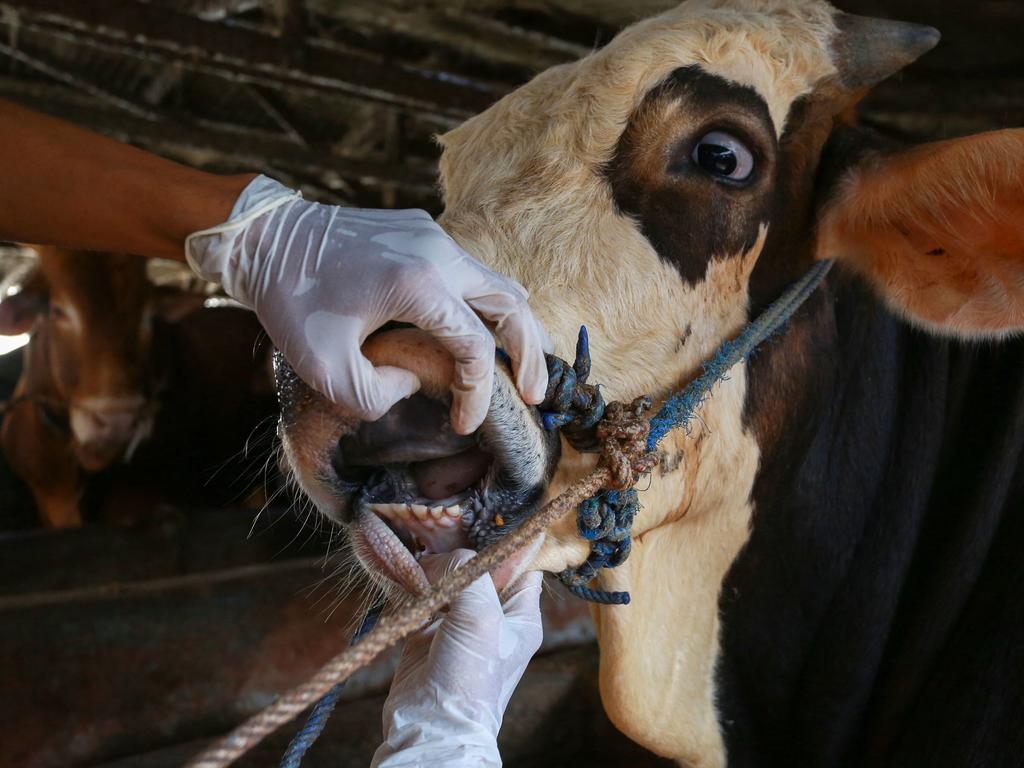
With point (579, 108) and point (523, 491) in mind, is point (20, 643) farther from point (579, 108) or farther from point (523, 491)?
point (579, 108)

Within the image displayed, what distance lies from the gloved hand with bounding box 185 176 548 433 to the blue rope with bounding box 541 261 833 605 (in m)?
0.08

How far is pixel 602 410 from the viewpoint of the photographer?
154 centimetres

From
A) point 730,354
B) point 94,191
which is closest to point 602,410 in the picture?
point 730,354

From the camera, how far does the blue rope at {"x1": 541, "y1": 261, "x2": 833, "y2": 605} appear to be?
150cm

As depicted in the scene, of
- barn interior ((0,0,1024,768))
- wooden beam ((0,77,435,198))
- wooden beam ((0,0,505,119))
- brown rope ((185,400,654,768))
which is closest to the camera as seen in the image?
brown rope ((185,400,654,768))

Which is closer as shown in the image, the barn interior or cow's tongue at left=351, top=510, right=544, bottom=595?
cow's tongue at left=351, top=510, right=544, bottom=595

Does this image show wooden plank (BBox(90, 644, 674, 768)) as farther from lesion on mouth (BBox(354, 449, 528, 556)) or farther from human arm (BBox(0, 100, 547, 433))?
Answer: human arm (BBox(0, 100, 547, 433))

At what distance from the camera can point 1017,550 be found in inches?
77.2

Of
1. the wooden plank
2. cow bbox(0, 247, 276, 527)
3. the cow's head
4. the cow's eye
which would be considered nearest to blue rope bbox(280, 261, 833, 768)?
the cow's eye

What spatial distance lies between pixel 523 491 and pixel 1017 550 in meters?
1.24

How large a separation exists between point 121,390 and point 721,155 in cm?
529

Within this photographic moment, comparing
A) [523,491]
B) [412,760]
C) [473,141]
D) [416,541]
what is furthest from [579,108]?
[412,760]

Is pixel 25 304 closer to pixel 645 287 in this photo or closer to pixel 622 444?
pixel 645 287

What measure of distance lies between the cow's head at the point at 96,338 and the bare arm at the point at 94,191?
4912mm
